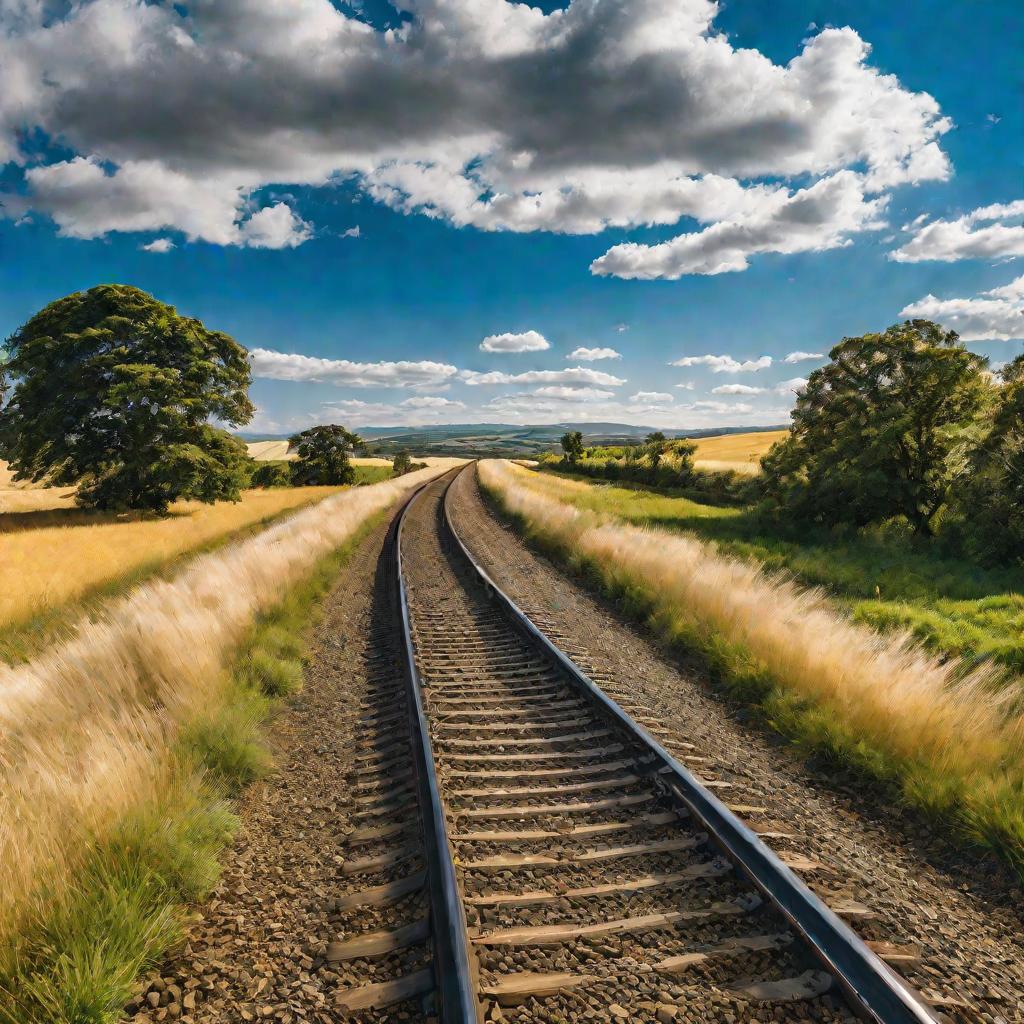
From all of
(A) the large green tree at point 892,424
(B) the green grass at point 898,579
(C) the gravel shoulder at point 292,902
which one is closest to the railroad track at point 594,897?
(C) the gravel shoulder at point 292,902

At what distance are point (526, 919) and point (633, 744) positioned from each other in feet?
7.12

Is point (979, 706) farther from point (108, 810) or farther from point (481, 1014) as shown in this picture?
point (108, 810)

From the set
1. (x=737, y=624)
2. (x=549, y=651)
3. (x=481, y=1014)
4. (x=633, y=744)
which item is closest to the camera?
(x=481, y=1014)

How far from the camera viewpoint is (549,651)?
7.26 m

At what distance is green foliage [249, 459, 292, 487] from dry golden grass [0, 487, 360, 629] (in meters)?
26.6

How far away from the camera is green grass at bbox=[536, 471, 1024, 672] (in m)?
8.95

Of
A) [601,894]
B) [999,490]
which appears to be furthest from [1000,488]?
[601,894]

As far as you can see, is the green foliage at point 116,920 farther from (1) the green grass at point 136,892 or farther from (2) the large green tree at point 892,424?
(2) the large green tree at point 892,424

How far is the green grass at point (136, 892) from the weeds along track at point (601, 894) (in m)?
1.18

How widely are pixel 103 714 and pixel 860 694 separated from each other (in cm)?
708

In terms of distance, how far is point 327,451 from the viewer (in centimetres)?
5281

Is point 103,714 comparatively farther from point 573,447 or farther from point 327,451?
point 573,447

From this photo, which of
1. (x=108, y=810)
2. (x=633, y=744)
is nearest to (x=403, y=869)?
(x=108, y=810)

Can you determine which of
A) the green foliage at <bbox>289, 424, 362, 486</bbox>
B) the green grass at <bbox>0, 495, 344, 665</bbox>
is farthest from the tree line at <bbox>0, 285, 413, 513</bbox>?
the green foliage at <bbox>289, 424, 362, 486</bbox>
